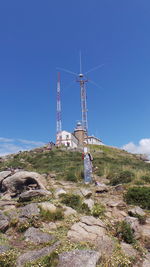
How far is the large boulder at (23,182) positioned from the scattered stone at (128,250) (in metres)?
6.89

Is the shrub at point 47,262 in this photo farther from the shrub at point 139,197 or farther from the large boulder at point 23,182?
the large boulder at point 23,182

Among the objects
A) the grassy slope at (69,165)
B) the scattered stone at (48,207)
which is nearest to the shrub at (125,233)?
the scattered stone at (48,207)

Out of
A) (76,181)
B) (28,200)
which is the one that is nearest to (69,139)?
(76,181)

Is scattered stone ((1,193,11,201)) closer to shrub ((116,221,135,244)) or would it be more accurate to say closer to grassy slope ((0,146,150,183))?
grassy slope ((0,146,150,183))

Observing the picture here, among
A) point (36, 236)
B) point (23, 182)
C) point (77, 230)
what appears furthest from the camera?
point (23, 182)

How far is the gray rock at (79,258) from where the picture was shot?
523 cm

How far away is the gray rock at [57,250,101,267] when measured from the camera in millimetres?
5234

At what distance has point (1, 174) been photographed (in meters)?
15.5

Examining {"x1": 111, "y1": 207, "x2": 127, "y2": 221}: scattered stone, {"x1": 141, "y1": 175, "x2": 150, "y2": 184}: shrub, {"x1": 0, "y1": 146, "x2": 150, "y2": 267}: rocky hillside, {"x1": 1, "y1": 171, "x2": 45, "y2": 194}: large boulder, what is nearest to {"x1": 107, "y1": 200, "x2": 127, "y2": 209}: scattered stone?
{"x1": 0, "y1": 146, "x2": 150, "y2": 267}: rocky hillside

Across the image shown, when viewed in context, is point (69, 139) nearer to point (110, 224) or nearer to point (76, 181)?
point (76, 181)

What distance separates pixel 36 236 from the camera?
700 cm

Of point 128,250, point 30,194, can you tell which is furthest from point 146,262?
point 30,194

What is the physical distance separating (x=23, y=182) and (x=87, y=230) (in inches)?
268

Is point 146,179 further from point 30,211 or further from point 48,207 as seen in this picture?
point 30,211
